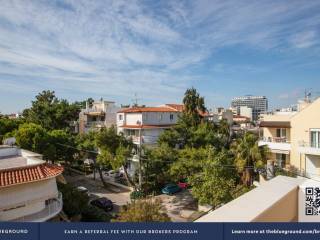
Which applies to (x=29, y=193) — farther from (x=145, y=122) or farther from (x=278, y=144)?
(x=145, y=122)

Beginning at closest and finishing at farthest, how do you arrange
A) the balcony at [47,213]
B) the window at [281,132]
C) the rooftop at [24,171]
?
the rooftop at [24,171], the balcony at [47,213], the window at [281,132]

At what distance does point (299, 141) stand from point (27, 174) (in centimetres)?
2257

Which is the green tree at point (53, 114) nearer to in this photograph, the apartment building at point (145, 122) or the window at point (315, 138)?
the apartment building at point (145, 122)

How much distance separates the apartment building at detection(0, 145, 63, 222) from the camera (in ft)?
39.7

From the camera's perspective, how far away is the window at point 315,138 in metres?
24.3

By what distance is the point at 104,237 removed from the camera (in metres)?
4.28

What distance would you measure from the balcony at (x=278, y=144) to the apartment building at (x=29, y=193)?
20.6 meters

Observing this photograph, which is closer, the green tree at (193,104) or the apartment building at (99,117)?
the green tree at (193,104)

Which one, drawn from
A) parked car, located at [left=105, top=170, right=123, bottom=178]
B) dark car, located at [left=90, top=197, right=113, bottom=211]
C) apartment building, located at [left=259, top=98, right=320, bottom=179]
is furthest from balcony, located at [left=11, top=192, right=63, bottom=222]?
parked car, located at [left=105, top=170, right=123, bottom=178]

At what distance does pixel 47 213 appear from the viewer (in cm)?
1368

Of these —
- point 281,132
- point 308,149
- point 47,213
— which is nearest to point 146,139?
point 281,132

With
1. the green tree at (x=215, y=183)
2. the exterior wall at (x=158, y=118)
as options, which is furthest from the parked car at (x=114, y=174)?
the green tree at (x=215, y=183)

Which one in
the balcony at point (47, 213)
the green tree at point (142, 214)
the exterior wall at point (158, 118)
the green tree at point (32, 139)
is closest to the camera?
the green tree at point (142, 214)

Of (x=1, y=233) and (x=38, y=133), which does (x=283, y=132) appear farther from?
(x=1, y=233)
